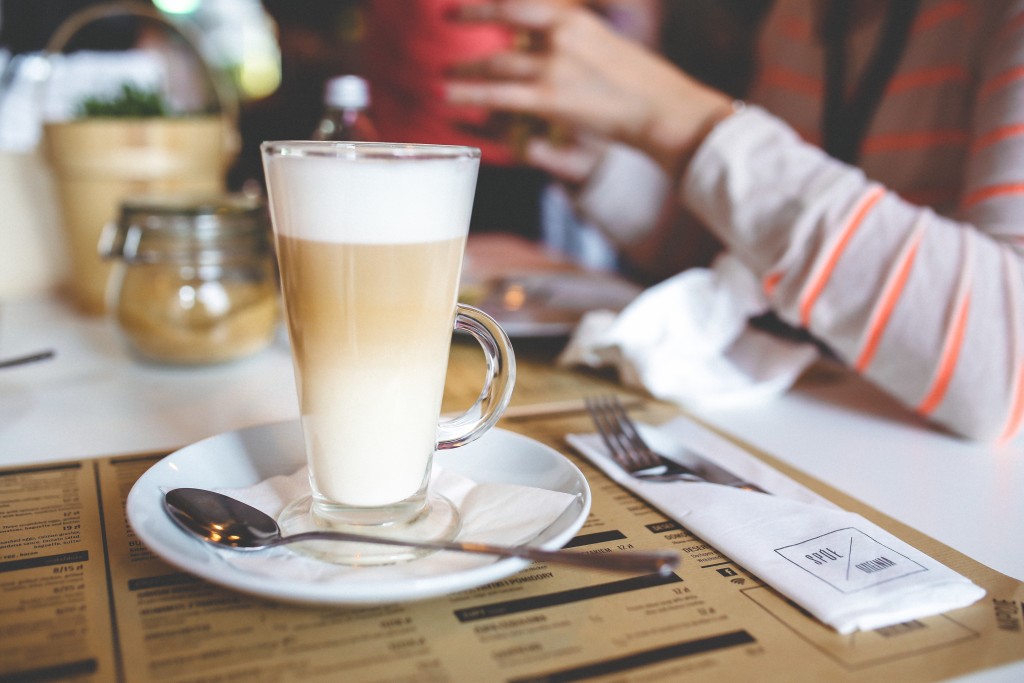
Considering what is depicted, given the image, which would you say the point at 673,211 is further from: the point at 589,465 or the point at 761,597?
the point at 761,597

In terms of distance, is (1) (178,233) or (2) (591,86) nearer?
(1) (178,233)

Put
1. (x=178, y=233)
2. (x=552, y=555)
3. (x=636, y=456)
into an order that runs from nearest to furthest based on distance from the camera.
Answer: (x=552, y=555), (x=636, y=456), (x=178, y=233)

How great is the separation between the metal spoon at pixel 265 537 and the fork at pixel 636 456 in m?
0.19

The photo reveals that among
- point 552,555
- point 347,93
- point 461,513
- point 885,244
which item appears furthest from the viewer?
point 347,93

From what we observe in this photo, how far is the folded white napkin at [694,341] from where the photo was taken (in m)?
0.85

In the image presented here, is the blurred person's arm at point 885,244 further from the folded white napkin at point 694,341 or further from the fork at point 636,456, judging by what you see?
the fork at point 636,456

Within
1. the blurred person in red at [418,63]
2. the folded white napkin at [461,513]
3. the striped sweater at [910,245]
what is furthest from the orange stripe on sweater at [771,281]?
the blurred person in red at [418,63]

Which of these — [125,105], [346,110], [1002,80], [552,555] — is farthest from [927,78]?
[125,105]

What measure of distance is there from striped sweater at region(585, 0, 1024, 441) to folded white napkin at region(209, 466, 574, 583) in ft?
1.42

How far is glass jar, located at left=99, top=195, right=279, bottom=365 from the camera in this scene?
86 centimetres

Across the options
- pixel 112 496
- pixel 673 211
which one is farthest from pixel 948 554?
pixel 673 211

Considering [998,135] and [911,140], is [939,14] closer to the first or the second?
[911,140]

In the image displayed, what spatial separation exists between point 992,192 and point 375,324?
72 centimetres

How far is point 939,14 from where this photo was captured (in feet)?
3.23
